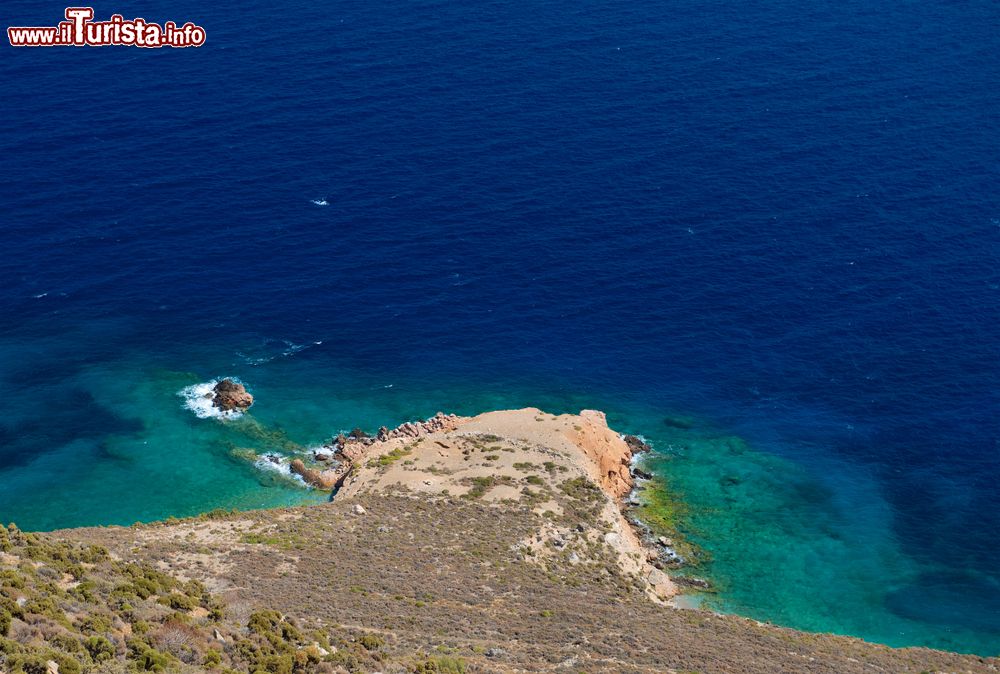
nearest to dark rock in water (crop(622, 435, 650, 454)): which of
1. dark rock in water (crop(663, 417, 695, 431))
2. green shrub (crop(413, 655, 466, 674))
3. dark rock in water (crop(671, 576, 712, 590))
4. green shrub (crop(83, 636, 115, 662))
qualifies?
dark rock in water (crop(663, 417, 695, 431))

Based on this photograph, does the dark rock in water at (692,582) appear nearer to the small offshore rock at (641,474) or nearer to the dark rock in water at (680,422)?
the small offshore rock at (641,474)

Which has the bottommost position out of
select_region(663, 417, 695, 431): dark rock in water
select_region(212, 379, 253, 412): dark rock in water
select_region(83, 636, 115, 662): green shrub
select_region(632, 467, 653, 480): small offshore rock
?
select_region(632, 467, 653, 480): small offshore rock

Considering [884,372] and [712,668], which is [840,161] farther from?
[712,668]

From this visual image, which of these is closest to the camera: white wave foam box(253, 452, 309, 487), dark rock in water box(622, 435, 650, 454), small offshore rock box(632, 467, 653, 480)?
white wave foam box(253, 452, 309, 487)

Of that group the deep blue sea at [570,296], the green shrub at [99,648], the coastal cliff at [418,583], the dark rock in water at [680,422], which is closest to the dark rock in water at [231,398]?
the deep blue sea at [570,296]

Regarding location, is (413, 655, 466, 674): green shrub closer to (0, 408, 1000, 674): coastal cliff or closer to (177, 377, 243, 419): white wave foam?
(0, 408, 1000, 674): coastal cliff

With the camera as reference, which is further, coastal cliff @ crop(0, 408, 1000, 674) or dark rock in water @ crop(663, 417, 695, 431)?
dark rock in water @ crop(663, 417, 695, 431)

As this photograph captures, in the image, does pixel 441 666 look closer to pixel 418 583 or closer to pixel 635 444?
pixel 418 583
